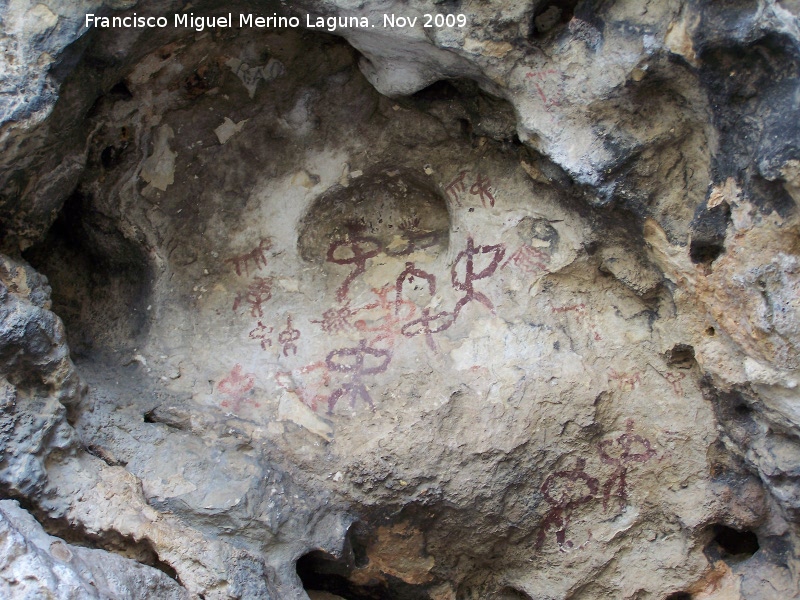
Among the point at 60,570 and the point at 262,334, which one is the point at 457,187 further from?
the point at 60,570

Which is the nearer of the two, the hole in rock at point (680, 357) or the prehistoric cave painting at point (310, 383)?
the hole in rock at point (680, 357)

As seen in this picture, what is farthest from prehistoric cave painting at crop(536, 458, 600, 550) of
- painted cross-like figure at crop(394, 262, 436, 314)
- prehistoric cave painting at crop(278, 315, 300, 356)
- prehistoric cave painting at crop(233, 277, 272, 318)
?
prehistoric cave painting at crop(233, 277, 272, 318)

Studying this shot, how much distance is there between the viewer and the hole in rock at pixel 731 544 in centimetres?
275

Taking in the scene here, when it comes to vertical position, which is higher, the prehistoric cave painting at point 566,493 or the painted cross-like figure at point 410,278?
the painted cross-like figure at point 410,278

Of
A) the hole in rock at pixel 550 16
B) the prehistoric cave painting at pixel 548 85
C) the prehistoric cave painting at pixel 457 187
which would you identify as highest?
the hole in rock at pixel 550 16

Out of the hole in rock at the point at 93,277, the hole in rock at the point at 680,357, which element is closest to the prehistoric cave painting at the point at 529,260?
the hole in rock at the point at 680,357

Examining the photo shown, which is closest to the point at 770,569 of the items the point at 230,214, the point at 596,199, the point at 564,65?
the point at 596,199

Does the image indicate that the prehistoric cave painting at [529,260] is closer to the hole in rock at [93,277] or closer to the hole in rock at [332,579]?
the hole in rock at [332,579]

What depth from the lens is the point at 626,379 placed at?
2.71m

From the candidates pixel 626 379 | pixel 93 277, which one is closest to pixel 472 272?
pixel 626 379

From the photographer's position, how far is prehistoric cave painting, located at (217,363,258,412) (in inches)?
110

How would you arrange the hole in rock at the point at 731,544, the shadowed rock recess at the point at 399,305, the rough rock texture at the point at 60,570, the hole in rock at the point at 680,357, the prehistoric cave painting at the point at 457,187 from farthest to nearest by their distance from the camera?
1. the prehistoric cave painting at the point at 457,187
2. the hole in rock at the point at 731,544
3. the hole in rock at the point at 680,357
4. the shadowed rock recess at the point at 399,305
5. the rough rock texture at the point at 60,570

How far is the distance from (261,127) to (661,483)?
181cm

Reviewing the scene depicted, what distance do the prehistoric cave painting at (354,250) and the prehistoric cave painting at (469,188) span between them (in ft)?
1.11
